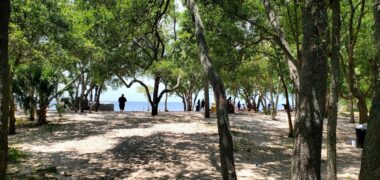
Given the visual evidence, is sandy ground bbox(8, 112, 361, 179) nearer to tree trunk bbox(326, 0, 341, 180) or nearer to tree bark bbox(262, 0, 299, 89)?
tree trunk bbox(326, 0, 341, 180)

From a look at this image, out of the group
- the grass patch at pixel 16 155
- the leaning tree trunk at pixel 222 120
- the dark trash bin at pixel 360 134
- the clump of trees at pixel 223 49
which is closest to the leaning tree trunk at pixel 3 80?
the clump of trees at pixel 223 49

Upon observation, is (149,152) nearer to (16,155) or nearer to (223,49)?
(16,155)

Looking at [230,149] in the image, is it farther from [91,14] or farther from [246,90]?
[246,90]

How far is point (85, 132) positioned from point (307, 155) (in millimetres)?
11768

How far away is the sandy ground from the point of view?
918cm

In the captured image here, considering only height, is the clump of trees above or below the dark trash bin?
above

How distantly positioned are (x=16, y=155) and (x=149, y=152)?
3.97 meters

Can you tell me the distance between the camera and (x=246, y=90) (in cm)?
4412

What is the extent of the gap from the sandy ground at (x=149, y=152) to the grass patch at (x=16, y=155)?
0.22 m

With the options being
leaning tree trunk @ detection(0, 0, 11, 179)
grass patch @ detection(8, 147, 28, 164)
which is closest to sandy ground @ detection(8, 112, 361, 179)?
grass patch @ detection(8, 147, 28, 164)

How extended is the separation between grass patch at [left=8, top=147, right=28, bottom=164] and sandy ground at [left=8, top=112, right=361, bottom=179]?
216mm

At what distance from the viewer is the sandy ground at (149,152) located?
30.1 feet

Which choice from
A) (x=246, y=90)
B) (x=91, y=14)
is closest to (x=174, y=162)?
(x=91, y=14)

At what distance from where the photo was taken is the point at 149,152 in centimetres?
1133
